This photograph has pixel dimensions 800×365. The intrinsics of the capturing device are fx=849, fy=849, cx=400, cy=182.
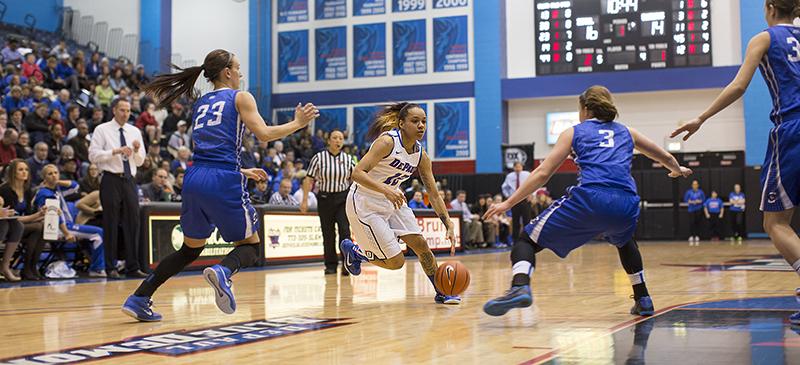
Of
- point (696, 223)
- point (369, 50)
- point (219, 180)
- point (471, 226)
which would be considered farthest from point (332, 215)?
point (369, 50)

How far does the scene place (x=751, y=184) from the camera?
24031mm

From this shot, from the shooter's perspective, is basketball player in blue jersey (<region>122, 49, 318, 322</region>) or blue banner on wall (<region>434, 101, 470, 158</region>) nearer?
basketball player in blue jersey (<region>122, 49, 318, 322</region>)

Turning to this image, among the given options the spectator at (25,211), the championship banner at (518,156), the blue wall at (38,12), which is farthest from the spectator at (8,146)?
the championship banner at (518,156)

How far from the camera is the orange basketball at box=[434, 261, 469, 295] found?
6.08 meters

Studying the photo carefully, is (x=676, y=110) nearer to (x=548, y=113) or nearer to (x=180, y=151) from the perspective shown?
(x=548, y=113)

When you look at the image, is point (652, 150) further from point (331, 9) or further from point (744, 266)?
point (331, 9)

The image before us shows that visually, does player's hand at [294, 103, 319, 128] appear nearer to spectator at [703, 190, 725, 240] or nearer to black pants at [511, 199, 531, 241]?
black pants at [511, 199, 531, 241]

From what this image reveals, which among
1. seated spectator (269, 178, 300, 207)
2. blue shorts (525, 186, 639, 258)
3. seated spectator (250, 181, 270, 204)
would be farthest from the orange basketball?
seated spectator (250, 181, 270, 204)

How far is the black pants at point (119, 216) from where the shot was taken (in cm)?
983

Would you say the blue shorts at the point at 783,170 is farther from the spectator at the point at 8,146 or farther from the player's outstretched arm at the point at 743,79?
the spectator at the point at 8,146

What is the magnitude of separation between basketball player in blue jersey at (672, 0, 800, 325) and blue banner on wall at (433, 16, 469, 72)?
851 inches

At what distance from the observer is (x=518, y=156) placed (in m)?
23.3

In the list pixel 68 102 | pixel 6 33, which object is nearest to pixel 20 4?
pixel 6 33

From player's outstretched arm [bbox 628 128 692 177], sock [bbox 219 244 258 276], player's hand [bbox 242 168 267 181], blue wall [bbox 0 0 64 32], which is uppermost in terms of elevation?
blue wall [bbox 0 0 64 32]
